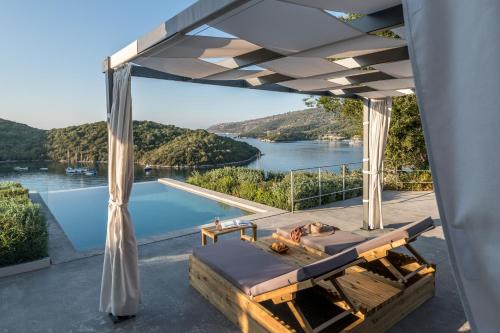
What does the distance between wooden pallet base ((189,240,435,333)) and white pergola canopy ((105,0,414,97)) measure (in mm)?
2240

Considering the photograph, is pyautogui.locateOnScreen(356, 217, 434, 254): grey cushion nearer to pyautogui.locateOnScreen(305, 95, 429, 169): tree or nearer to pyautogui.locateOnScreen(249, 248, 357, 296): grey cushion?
pyautogui.locateOnScreen(249, 248, 357, 296): grey cushion

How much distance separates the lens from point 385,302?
3084mm

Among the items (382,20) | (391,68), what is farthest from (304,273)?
(391,68)

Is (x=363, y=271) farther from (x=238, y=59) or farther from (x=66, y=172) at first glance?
(x=66, y=172)

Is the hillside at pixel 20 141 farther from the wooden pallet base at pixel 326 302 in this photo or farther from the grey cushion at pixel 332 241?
the grey cushion at pixel 332 241

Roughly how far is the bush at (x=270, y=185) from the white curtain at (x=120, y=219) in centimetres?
497

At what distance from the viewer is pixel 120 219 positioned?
10.7 feet

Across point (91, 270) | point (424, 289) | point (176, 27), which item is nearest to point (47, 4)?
point (91, 270)

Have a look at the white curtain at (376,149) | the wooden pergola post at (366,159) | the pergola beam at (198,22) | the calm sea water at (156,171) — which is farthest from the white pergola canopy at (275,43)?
the calm sea water at (156,171)

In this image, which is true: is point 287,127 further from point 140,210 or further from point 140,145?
point 140,210

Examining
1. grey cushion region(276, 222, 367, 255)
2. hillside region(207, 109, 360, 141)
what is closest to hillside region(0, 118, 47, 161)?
hillside region(207, 109, 360, 141)

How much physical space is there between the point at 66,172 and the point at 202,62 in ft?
68.8

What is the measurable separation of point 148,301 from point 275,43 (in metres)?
3.04

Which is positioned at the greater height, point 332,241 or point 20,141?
point 20,141
